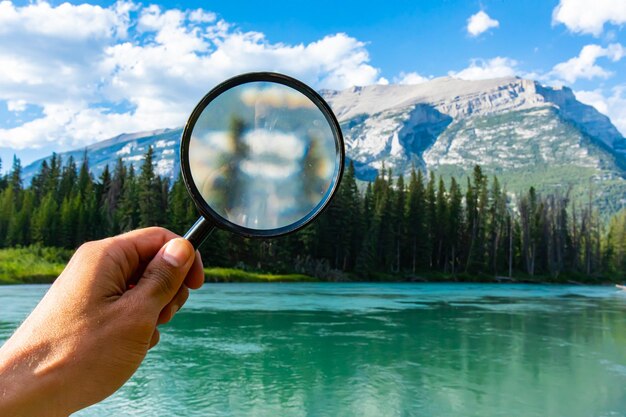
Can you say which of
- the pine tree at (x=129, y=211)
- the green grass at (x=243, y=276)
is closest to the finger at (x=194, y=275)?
the green grass at (x=243, y=276)

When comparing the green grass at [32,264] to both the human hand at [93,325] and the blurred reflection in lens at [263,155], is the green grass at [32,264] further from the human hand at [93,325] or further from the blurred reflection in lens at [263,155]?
the human hand at [93,325]

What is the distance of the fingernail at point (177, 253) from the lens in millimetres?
1540

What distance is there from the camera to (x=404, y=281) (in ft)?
204

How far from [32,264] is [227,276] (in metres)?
14.9

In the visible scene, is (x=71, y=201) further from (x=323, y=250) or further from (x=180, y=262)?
(x=180, y=262)

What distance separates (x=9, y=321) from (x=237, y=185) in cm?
1856

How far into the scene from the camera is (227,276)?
1886 inches

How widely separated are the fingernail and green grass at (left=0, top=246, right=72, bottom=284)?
37.7m

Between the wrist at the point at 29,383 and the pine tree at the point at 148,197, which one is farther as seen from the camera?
the pine tree at the point at 148,197

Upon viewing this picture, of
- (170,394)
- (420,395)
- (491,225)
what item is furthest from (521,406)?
(491,225)

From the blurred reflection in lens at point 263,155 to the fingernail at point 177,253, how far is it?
0.29m

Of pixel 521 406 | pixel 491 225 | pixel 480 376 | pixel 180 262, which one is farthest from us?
pixel 491 225

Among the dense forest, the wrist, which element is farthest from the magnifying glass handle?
the dense forest

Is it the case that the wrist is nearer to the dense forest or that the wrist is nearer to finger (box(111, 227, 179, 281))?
finger (box(111, 227, 179, 281))
